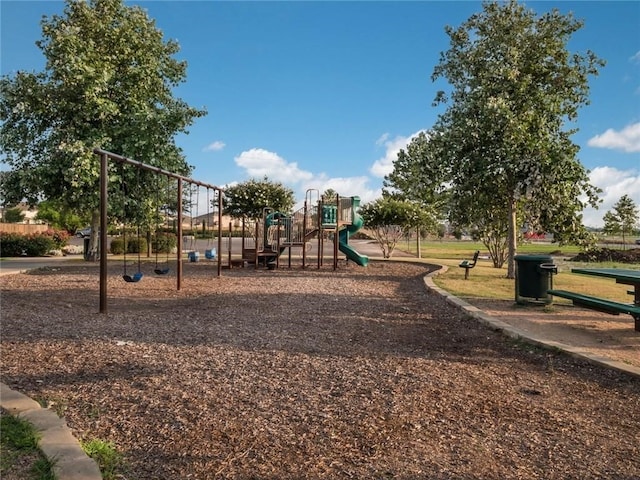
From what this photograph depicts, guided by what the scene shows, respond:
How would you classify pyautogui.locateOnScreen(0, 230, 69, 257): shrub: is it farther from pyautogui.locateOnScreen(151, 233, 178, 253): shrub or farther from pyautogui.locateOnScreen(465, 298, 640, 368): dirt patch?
pyautogui.locateOnScreen(465, 298, 640, 368): dirt patch

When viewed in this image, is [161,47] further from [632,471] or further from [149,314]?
[632,471]

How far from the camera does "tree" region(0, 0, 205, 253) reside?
53.4 ft

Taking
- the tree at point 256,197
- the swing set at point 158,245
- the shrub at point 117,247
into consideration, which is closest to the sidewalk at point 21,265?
the swing set at point 158,245

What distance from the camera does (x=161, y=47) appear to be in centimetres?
1856

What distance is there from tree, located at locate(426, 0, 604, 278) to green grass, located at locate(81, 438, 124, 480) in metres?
11.0

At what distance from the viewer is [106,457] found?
2.78 metres

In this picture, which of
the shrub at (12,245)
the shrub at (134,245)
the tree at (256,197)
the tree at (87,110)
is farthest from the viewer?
the tree at (256,197)

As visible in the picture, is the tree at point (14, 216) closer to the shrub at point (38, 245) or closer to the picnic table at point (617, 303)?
the shrub at point (38, 245)

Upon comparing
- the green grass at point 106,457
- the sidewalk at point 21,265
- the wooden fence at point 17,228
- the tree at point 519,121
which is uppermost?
the tree at point 519,121

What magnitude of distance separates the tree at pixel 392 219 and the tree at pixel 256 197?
15.1 meters

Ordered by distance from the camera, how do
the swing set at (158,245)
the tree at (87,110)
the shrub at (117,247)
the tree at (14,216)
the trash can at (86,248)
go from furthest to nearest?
the tree at (14,216), the shrub at (117,247), the trash can at (86,248), the tree at (87,110), the swing set at (158,245)

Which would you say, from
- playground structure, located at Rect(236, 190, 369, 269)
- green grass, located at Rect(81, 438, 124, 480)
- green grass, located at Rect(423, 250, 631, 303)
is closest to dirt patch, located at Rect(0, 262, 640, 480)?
green grass, located at Rect(81, 438, 124, 480)

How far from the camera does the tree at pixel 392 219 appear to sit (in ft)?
82.7

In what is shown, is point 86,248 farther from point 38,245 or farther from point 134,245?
point 38,245
